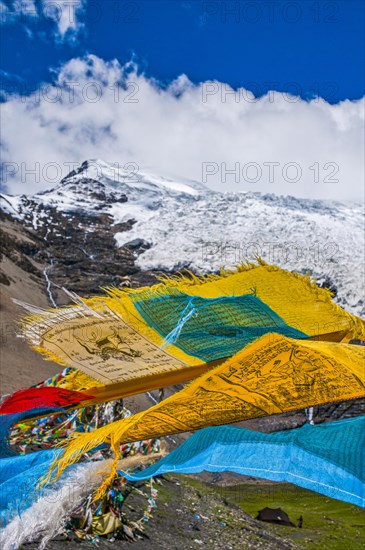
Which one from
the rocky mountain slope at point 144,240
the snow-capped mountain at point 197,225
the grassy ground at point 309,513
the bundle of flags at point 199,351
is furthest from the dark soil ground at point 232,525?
the snow-capped mountain at point 197,225

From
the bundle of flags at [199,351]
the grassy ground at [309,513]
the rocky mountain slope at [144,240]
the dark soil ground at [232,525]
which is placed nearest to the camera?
the bundle of flags at [199,351]

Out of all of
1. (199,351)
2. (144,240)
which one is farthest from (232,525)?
(144,240)

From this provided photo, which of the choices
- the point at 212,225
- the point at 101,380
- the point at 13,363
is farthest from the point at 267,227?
the point at 101,380

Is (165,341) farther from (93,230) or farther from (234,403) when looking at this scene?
(93,230)

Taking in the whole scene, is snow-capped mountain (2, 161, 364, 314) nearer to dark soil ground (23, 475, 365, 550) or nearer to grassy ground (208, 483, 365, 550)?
grassy ground (208, 483, 365, 550)

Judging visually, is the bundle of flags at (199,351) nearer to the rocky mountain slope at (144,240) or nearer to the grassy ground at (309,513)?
the grassy ground at (309,513)

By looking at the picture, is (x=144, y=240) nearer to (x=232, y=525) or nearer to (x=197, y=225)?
(x=197, y=225)

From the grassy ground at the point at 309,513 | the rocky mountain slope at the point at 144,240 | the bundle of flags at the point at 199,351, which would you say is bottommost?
the grassy ground at the point at 309,513
